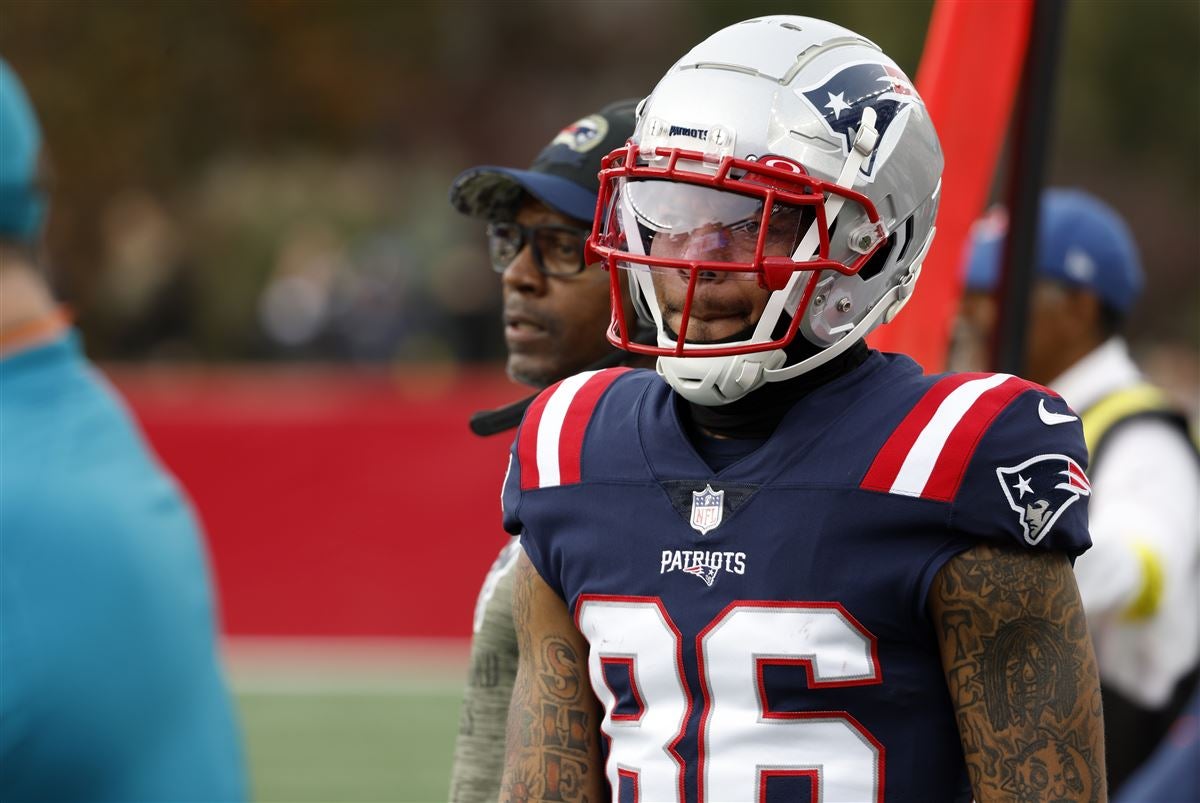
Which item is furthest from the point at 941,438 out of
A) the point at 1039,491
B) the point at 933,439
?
the point at 1039,491

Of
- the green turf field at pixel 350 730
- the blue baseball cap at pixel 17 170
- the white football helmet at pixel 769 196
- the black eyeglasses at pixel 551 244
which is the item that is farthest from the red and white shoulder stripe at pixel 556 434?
the green turf field at pixel 350 730

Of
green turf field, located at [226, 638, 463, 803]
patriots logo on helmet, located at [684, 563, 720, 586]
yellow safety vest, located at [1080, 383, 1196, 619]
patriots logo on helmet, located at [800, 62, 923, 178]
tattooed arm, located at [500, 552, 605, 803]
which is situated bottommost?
green turf field, located at [226, 638, 463, 803]

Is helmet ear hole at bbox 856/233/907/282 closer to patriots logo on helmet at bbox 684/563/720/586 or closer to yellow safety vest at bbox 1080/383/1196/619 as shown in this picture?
patriots logo on helmet at bbox 684/563/720/586

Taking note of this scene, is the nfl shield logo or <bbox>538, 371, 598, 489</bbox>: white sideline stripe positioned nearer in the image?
the nfl shield logo

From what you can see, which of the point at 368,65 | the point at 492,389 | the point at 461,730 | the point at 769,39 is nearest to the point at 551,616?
the point at 461,730

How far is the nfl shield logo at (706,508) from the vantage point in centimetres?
204

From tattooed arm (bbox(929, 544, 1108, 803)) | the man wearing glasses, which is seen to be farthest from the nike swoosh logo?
the man wearing glasses

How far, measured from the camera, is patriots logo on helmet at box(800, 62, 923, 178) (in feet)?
6.86

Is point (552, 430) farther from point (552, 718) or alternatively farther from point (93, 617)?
point (93, 617)

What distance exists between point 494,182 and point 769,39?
72 centimetres

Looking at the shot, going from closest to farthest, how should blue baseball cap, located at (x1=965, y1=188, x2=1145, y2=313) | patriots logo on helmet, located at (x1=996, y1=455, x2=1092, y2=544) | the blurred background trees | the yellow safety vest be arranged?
patriots logo on helmet, located at (x1=996, y1=455, x2=1092, y2=544)
the yellow safety vest
blue baseball cap, located at (x1=965, y1=188, x2=1145, y2=313)
the blurred background trees

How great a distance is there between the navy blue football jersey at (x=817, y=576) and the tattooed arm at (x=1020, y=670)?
3 centimetres

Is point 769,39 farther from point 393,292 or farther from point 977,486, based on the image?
point 393,292

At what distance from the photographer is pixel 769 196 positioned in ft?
6.65
